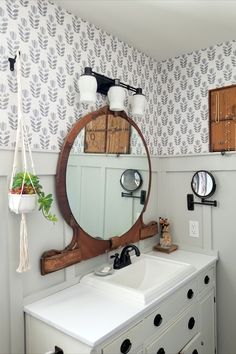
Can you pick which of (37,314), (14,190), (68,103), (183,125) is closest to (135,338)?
(37,314)

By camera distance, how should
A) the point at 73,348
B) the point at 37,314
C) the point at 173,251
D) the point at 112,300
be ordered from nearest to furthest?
the point at 73,348 < the point at 37,314 < the point at 112,300 < the point at 173,251

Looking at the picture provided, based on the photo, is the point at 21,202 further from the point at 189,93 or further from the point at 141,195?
the point at 189,93

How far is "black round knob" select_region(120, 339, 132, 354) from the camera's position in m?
1.26

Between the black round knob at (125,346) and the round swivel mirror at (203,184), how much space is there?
4.03 feet

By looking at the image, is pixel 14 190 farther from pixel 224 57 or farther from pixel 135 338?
pixel 224 57

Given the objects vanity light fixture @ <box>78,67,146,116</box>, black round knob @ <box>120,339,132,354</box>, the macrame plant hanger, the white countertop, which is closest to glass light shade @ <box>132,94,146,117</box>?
vanity light fixture @ <box>78,67,146,116</box>

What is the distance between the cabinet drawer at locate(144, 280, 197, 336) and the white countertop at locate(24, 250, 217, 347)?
0.07m

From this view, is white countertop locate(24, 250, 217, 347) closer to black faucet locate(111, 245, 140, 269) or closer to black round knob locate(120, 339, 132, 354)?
black round knob locate(120, 339, 132, 354)

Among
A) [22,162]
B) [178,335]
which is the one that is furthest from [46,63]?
[178,335]

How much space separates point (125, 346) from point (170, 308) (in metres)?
0.41

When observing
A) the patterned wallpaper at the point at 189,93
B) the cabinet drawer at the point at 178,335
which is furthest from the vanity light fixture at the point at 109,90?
the cabinet drawer at the point at 178,335

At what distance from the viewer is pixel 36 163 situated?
148 cm

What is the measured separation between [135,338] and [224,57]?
6.40 ft

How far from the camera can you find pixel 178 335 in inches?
66.3
